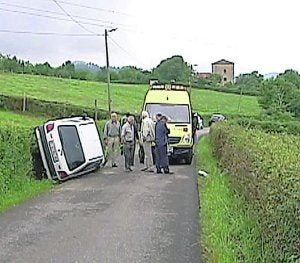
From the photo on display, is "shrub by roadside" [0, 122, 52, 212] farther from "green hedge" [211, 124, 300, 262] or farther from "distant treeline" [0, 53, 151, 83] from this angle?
"distant treeline" [0, 53, 151, 83]

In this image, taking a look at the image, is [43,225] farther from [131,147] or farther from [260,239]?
[131,147]

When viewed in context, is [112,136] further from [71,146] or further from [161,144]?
[71,146]

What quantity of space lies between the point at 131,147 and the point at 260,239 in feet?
45.9

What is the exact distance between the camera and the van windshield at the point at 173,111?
26.7 meters

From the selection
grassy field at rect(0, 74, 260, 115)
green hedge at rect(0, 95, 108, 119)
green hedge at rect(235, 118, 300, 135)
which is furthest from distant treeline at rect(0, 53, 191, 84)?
green hedge at rect(235, 118, 300, 135)

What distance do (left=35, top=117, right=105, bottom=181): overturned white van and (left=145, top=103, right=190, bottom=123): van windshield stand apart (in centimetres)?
609

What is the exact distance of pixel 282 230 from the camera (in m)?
7.19

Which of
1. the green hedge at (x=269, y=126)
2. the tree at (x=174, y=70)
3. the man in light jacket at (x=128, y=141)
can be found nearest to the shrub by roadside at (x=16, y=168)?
the man in light jacket at (x=128, y=141)

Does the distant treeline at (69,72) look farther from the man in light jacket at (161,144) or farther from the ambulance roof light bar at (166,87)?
the man in light jacket at (161,144)

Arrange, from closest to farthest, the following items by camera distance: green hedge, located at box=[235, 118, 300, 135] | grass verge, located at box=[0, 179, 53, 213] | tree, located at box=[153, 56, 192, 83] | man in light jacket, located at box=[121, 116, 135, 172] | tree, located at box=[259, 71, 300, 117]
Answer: grass verge, located at box=[0, 179, 53, 213] → man in light jacket, located at box=[121, 116, 135, 172] → green hedge, located at box=[235, 118, 300, 135] → tree, located at box=[259, 71, 300, 117] → tree, located at box=[153, 56, 192, 83]

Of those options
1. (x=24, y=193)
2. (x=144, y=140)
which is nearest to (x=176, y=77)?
(x=144, y=140)

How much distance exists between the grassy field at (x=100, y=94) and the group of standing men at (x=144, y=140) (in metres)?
42.3

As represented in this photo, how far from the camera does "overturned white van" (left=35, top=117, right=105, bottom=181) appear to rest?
63.3 ft

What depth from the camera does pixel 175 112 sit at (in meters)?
26.8
